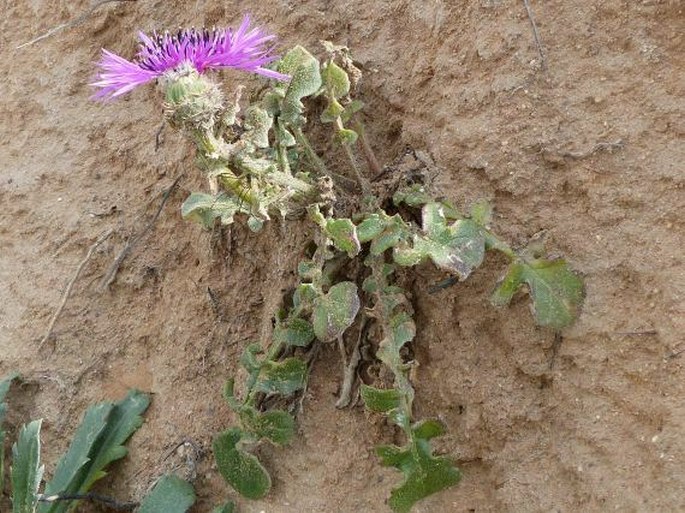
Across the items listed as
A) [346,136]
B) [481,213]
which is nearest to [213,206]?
[346,136]

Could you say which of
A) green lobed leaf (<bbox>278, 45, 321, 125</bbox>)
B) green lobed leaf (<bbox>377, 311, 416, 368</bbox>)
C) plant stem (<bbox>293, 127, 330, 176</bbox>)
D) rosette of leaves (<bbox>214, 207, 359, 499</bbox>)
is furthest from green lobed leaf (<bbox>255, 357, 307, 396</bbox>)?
green lobed leaf (<bbox>278, 45, 321, 125</bbox>)

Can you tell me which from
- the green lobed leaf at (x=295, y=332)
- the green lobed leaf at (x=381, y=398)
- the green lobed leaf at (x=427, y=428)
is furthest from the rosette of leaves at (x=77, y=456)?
the green lobed leaf at (x=427, y=428)

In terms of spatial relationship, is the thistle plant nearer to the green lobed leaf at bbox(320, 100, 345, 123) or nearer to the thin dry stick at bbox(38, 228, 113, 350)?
the green lobed leaf at bbox(320, 100, 345, 123)

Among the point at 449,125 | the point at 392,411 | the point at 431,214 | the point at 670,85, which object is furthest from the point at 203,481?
the point at 670,85

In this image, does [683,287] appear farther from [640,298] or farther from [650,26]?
[650,26]

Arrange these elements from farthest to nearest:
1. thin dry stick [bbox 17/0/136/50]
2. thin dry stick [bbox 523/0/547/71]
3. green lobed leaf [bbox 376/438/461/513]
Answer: thin dry stick [bbox 17/0/136/50]
thin dry stick [bbox 523/0/547/71]
green lobed leaf [bbox 376/438/461/513]
